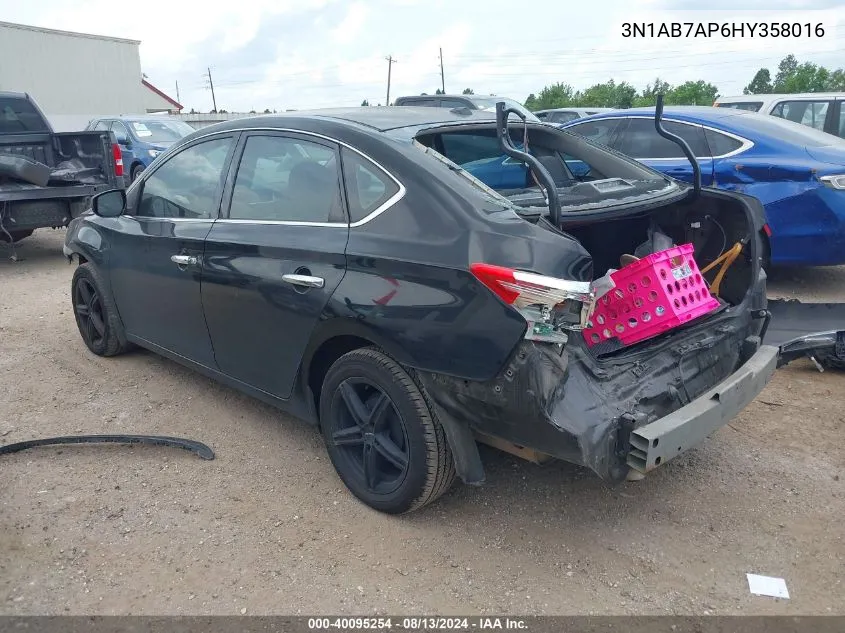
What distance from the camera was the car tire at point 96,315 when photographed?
471cm

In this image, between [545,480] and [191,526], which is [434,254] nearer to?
[545,480]

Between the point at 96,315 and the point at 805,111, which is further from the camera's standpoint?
the point at 805,111

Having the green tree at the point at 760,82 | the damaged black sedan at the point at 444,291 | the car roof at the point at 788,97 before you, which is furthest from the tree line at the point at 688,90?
the damaged black sedan at the point at 444,291

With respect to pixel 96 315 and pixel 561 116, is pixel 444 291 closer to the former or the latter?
pixel 96 315

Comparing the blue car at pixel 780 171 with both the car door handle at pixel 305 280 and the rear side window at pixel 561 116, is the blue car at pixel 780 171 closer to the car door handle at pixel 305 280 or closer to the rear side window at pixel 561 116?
the car door handle at pixel 305 280

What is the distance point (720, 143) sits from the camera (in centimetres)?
634

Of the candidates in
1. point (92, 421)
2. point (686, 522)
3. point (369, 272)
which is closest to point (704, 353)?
point (686, 522)

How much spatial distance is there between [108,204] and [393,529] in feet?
8.98

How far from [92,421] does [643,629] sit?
3.18 m

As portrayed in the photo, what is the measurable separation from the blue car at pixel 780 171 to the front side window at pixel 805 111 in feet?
11.9

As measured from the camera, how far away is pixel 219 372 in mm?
3838

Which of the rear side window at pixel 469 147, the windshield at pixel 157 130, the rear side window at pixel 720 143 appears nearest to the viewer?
Result: the rear side window at pixel 469 147

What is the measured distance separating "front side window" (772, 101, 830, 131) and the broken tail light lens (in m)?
8.85

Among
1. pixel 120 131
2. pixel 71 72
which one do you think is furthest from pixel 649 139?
pixel 71 72
